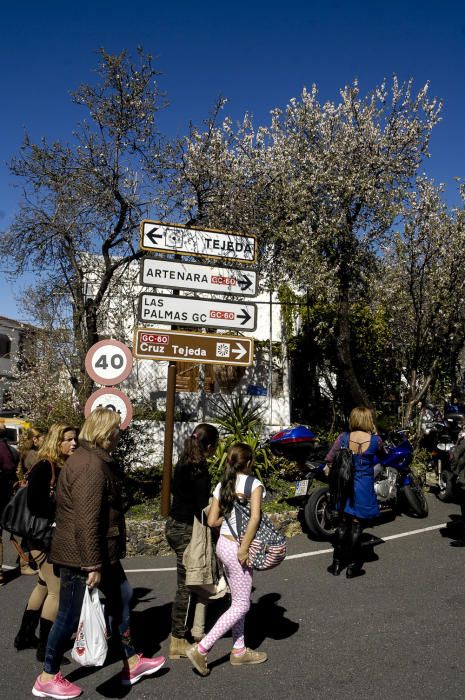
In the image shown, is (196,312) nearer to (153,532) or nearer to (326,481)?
(326,481)

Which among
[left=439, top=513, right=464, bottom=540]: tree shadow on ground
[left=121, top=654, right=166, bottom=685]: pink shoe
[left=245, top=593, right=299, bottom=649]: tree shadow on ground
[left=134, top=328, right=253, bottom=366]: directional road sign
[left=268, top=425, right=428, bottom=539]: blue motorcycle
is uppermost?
[left=134, top=328, right=253, bottom=366]: directional road sign

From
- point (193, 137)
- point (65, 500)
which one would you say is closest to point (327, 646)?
point (65, 500)

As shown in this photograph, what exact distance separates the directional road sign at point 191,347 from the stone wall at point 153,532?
2318 millimetres

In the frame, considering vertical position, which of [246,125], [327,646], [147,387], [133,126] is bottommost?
[327,646]

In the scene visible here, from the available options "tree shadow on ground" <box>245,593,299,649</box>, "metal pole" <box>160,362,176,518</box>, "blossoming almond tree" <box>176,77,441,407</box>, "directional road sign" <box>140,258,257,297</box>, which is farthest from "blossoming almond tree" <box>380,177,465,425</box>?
"tree shadow on ground" <box>245,593,299,649</box>

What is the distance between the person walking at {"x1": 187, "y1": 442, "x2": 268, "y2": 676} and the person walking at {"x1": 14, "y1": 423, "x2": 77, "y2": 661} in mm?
1109

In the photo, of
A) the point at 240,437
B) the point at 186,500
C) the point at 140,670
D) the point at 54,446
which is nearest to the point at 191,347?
the point at 240,437

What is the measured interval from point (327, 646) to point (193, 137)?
10425 millimetres

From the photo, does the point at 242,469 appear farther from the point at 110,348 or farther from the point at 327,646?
the point at 110,348

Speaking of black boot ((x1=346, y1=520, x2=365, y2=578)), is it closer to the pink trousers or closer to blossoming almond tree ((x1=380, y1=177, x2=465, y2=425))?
the pink trousers

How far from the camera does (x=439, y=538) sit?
328 inches

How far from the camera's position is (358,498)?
22.4 feet

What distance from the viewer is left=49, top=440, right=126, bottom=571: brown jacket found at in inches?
157

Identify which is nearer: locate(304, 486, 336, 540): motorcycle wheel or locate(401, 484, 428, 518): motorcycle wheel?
locate(304, 486, 336, 540): motorcycle wheel
